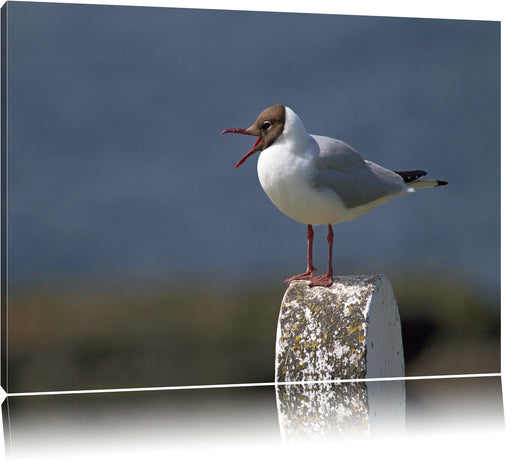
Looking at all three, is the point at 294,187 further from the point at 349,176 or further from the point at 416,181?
the point at 416,181

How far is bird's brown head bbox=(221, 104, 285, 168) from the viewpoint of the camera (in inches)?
209

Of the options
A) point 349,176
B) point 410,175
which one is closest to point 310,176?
point 349,176

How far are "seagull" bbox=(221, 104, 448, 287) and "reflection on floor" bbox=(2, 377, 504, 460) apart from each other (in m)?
0.84

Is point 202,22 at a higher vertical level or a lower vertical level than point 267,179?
higher

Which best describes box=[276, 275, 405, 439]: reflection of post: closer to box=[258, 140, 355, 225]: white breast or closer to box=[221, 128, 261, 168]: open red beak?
box=[258, 140, 355, 225]: white breast

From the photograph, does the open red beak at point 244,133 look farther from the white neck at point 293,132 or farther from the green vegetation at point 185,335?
the green vegetation at point 185,335

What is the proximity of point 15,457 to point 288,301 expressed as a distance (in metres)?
1.90

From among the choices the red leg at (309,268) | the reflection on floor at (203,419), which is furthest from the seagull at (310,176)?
the reflection on floor at (203,419)

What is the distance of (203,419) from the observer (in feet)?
14.7

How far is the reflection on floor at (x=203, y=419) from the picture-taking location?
3.93 metres

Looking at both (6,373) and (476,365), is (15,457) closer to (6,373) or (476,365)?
(6,373)

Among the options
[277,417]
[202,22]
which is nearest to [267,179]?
[202,22]

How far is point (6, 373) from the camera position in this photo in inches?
202

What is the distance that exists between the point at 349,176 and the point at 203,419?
174 cm
